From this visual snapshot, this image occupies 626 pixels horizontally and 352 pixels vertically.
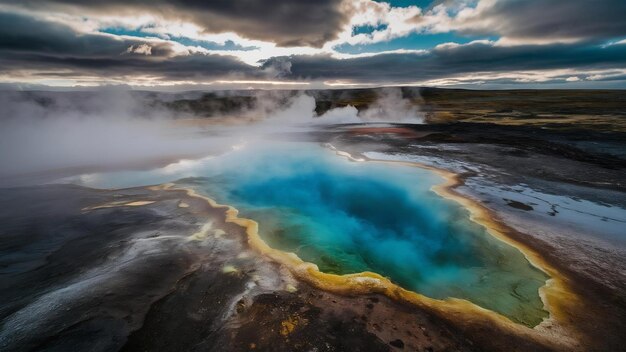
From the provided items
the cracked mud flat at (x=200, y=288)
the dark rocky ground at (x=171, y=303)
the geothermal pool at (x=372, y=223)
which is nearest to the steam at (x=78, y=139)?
the geothermal pool at (x=372, y=223)

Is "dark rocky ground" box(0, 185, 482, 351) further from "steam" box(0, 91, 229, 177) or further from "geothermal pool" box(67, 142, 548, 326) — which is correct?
"steam" box(0, 91, 229, 177)

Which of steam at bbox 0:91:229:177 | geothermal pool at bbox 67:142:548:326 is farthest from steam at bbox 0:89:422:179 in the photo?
geothermal pool at bbox 67:142:548:326

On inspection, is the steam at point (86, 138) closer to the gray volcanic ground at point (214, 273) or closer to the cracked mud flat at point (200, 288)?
the gray volcanic ground at point (214, 273)

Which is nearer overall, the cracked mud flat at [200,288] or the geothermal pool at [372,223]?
the cracked mud flat at [200,288]

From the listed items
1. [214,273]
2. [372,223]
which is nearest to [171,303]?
[214,273]

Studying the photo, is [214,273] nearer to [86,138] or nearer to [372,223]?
[372,223]
